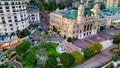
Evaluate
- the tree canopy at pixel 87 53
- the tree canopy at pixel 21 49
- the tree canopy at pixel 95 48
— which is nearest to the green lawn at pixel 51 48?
the tree canopy at pixel 21 49

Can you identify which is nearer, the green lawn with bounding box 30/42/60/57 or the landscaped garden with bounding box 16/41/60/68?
the landscaped garden with bounding box 16/41/60/68

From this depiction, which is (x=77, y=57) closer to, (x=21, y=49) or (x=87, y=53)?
→ (x=87, y=53)

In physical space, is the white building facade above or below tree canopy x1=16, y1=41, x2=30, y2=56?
above

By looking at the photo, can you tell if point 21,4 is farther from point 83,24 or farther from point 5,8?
point 83,24

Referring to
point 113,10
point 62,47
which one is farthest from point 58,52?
point 113,10

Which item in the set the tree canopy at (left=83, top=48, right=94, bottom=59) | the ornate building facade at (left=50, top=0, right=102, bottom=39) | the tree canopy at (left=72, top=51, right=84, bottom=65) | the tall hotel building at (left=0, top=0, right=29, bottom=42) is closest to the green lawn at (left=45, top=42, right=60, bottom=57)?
the tree canopy at (left=72, top=51, right=84, bottom=65)

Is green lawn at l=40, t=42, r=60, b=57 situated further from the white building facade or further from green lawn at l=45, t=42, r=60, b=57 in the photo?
the white building facade

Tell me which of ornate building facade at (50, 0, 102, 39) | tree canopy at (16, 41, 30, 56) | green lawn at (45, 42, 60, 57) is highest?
ornate building facade at (50, 0, 102, 39)
